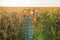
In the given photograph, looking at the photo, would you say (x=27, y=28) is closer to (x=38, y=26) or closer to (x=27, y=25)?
(x=27, y=25)

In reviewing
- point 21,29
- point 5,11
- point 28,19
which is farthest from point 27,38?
point 5,11

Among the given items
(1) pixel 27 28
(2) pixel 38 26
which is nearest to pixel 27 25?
(1) pixel 27 28
